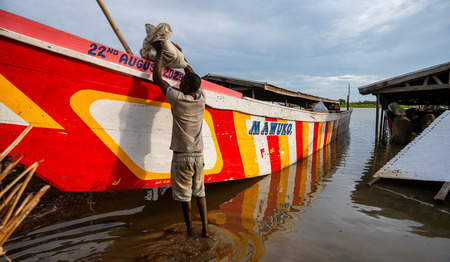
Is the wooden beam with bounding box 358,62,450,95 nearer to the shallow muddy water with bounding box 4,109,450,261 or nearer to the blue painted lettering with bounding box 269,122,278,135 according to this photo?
the shallow muddy water with bounding box 4,109,450,261

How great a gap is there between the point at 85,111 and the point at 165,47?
3.56 ft

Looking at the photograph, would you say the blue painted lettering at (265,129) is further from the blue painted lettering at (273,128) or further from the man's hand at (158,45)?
the man's hand at (158,45)

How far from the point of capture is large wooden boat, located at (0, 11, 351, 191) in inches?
84.1

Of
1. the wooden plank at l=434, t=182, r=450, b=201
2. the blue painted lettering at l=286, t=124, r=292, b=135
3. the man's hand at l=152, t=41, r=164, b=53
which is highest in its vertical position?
the man's hand at l=152, t=41, r=164, b=53

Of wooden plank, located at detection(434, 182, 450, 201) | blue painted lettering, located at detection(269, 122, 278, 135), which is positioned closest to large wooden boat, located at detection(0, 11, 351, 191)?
blue painted lettering, located at detection(269, 122, 278, 135)

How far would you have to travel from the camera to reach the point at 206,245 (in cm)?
225

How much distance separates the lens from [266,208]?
334 cm

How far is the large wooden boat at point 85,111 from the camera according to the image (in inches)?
84.1

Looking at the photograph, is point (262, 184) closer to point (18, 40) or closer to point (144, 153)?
point (144, 153)

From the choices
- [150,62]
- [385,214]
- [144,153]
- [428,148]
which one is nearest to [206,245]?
[144,153]

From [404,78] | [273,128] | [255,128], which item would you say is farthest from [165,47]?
[404,78]

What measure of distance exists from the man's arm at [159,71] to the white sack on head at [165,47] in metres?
0.05

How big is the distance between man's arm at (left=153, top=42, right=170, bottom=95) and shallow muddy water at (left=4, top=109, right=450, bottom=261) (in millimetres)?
1487

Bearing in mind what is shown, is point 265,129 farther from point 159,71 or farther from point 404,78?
point 404,78
